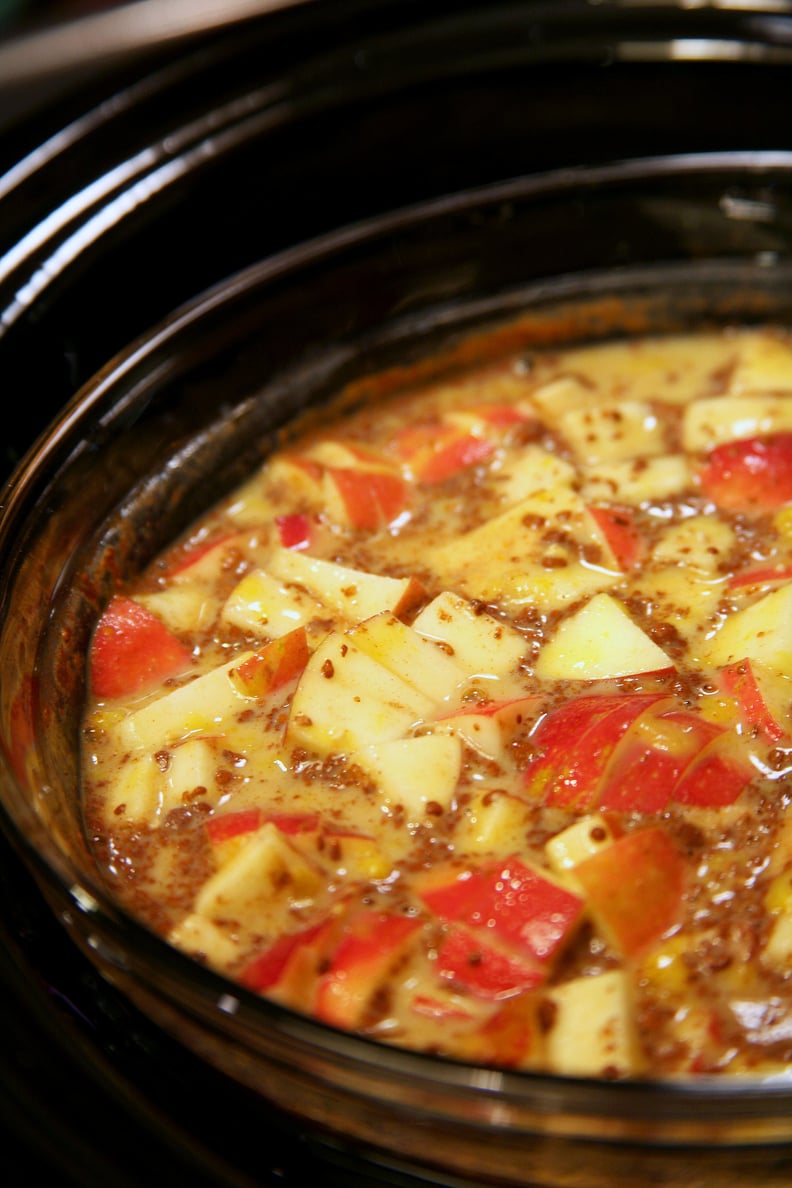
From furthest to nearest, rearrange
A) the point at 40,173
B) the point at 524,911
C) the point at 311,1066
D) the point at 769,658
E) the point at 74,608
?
the point at 40,173 → the point at 74,608 → the point at 769,658 → the point at 524,911 → the point at 311,1066

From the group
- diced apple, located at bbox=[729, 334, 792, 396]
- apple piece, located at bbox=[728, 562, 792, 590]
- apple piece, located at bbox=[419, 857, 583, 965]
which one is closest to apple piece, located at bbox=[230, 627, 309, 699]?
apple piece, located at bbox=[419, 857, 583, 965]

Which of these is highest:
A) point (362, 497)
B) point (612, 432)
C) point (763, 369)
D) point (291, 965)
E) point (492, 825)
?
point (763, 369)

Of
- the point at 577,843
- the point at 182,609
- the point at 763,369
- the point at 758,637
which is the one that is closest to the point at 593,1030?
the point at 577,843

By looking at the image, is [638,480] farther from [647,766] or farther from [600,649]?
[647,766]

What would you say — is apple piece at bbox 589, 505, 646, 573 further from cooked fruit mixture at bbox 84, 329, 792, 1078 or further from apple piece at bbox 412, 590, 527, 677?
apple piece at bbox 412, 590, 527, 677

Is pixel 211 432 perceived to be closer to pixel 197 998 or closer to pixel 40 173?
pixel 40 173

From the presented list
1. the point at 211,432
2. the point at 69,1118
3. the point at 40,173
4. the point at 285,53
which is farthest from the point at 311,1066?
the point at 285,53
